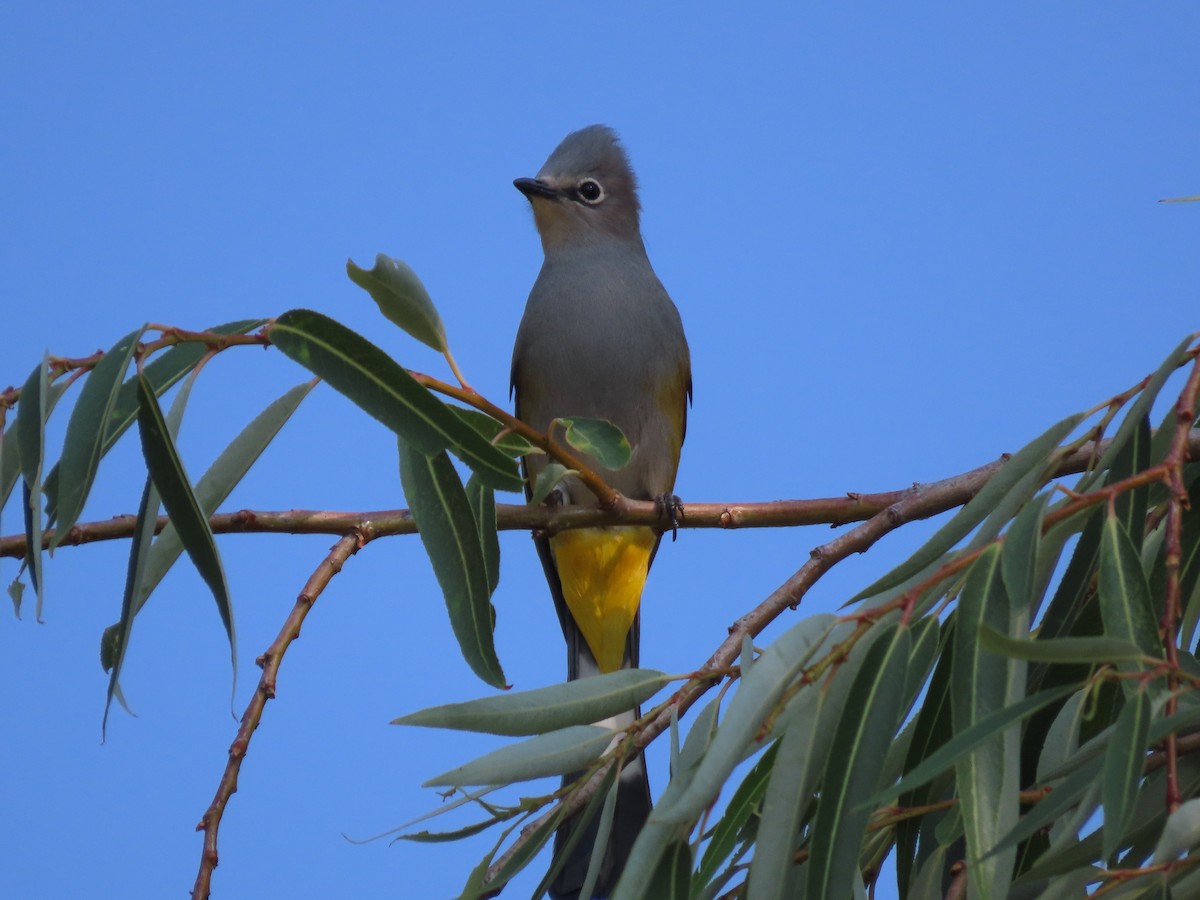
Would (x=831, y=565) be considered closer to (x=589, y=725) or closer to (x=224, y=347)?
(x=589, y=725)

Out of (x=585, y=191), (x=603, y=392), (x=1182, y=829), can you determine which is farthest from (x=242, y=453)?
(x=585, y=191)

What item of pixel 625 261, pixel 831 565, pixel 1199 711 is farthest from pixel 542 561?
pixel 1199 711

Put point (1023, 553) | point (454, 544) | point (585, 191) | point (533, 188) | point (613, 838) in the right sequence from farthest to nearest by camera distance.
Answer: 1. point (585, 191)
2. point (533, 188)
3. point (613, 838)
4. point (454, 544)
5. point (1023, 553)

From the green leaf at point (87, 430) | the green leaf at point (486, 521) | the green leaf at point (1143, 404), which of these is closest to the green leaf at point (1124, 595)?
the green leaf at point (1143, 404)

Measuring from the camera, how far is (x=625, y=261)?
5.32 metres

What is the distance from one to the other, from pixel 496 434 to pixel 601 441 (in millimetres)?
202

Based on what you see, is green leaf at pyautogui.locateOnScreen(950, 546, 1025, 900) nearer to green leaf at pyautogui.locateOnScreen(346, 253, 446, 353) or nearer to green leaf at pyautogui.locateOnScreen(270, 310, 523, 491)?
green leaf at pyautogui.locateOnScreen(270, 310, 523, 491)

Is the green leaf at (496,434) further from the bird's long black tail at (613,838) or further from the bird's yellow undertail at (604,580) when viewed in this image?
the bird's yellow undertail at (604,580)

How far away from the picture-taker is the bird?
15.5 ft

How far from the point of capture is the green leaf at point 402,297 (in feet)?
6.03

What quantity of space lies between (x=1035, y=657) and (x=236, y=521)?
1.43 meters

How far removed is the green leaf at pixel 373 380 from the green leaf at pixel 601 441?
0.33 metres

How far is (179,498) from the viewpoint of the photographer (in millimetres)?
1758

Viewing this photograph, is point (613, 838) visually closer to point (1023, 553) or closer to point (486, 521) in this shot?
point (486, 521)
